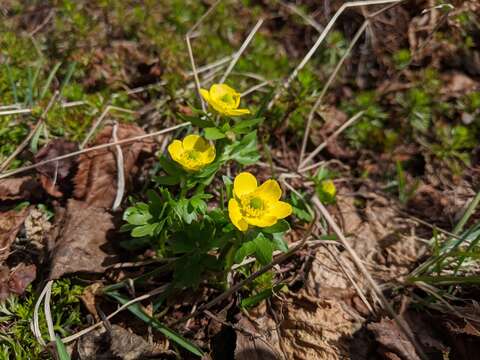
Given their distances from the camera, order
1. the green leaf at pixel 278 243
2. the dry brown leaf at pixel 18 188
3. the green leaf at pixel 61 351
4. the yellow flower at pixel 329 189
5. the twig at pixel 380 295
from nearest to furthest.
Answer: the twig at pixel 380 295 → the green leaf at pixel 61 351 → the green leaf at pixel 278 243 → the dry brown leaf at pixel 18 188 → the yellow flower at pixel 329 189

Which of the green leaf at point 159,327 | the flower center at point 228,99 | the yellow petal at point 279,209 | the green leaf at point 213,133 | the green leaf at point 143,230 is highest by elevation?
the flower center at point 228,99

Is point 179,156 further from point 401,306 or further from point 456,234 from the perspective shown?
point 456,234

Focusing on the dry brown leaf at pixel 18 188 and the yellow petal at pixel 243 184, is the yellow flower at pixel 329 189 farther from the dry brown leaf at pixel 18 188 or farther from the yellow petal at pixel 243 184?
the dry brown leaf at pixel 18 188

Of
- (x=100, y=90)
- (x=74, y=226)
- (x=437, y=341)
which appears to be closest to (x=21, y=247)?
(x=74, y=226)

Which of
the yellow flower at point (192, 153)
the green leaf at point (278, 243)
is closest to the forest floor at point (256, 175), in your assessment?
the yellow flower at point (192, 153)

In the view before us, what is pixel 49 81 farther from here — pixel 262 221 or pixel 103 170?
pixel 262 221

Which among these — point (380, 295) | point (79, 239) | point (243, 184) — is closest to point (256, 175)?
point (243, 184)
